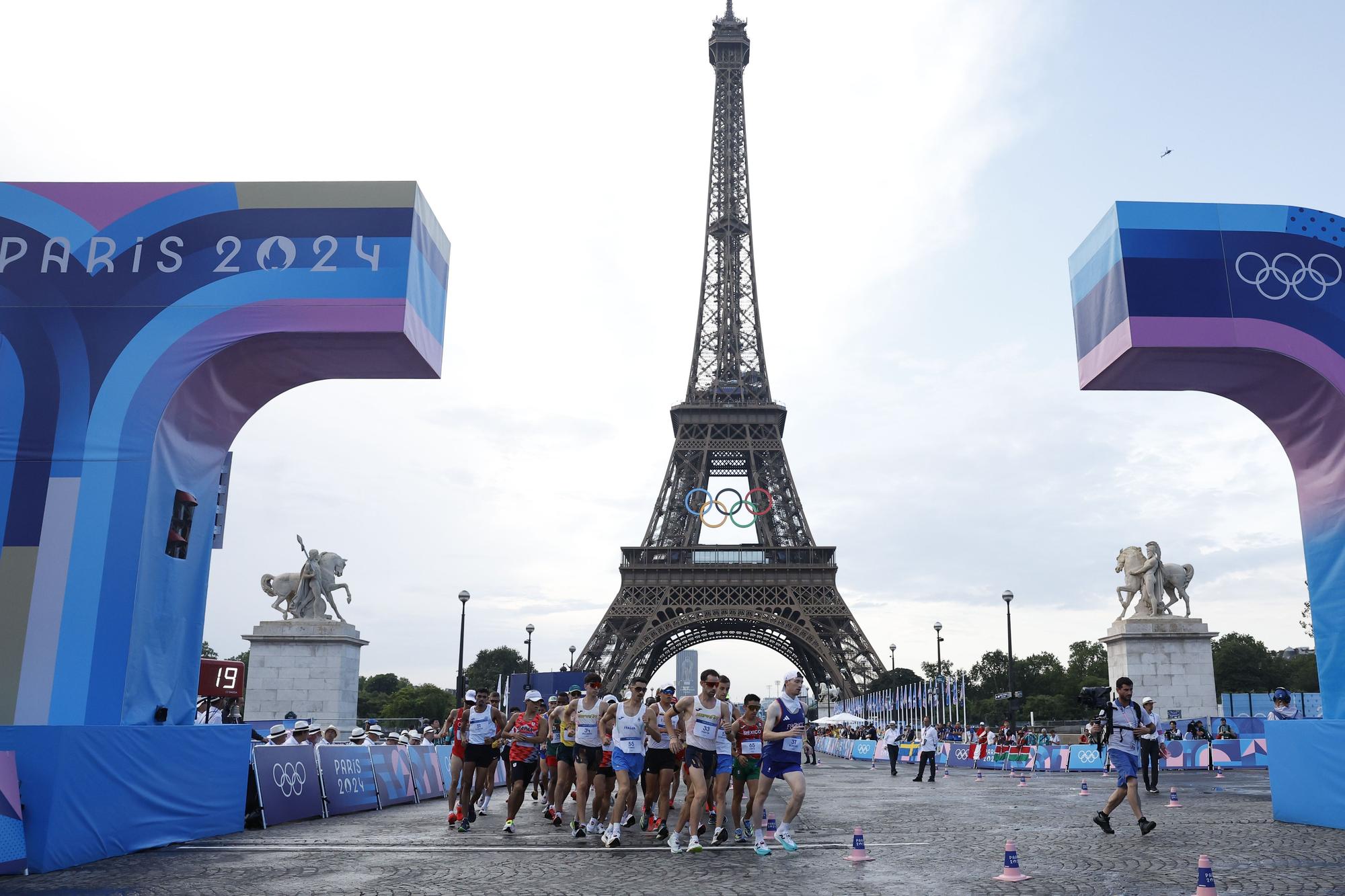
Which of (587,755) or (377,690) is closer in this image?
(587,755)

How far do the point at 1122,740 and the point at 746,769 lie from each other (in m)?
4.53

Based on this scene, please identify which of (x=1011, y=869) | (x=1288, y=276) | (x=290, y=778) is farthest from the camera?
(x=290, y=778)

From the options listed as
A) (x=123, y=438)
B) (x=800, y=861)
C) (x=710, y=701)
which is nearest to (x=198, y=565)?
(x=123, y=438)

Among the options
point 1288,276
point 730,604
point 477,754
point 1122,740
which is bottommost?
point 477,754

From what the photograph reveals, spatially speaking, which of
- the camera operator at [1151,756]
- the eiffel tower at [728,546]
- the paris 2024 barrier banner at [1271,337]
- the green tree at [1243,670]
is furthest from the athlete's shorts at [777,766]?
the green tree at [1243,670]

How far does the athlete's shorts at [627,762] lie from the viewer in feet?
39.2

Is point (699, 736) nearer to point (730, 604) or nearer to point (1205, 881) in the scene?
point (1205, 881)

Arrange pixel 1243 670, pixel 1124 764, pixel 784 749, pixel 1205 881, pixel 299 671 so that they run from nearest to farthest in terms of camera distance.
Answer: pixel 1205 881 < pixel 784 749 < pixel 1124 764 < pixel 299 671 < pixel 1243 670

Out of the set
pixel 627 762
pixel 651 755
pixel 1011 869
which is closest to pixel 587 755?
pixel 651 755

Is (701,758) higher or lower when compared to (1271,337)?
lower

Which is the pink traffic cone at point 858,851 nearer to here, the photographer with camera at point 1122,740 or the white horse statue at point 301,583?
the photographer with camera at point 1122,740

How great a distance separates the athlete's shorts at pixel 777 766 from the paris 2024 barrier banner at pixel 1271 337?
6563 mm

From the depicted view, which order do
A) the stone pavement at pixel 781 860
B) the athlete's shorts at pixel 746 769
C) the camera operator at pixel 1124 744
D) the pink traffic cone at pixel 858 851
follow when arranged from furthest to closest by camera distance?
the athlete's shorts at pixel 746 769 → the camera operator at pixel 1124 744 → the pink traffic cone at pixel 858 851 → the stone pavement at pixel 781 860

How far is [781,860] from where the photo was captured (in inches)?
402
